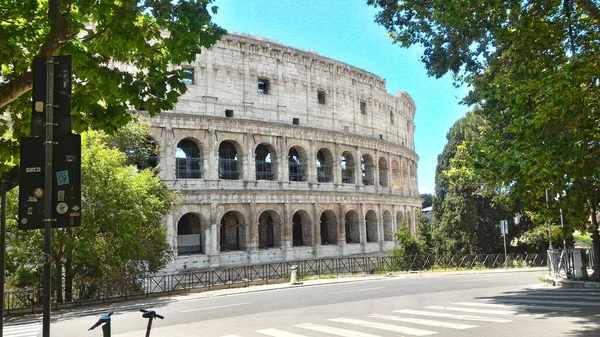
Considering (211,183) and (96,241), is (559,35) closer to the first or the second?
(96,241)

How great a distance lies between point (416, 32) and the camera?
14.9 m

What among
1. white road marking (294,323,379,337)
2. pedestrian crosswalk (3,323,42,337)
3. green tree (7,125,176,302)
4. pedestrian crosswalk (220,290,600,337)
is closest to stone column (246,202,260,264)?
green tree (7,125,176,302)

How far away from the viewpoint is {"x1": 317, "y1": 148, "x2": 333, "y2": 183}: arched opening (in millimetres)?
37188

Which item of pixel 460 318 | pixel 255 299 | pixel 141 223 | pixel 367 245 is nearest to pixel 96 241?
pixel 141 223

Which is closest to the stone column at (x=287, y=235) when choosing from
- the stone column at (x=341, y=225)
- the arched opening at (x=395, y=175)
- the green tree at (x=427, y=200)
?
the stone column at (x=341, y=225)

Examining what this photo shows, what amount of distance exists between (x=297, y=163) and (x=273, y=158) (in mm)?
3175

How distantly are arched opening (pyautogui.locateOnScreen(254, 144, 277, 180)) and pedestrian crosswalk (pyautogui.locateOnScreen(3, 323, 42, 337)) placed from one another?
19806 mm

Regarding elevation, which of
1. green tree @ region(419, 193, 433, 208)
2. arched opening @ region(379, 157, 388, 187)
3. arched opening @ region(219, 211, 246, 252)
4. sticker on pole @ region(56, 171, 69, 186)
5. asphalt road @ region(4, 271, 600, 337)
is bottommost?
asphalt road @ region(4, 271, 600, 337)

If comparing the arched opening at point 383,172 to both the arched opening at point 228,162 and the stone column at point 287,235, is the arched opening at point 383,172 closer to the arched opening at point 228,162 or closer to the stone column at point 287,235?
the stone column at point 287,235

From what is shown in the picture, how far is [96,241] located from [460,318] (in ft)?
47.0

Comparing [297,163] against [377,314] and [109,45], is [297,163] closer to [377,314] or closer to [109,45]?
[377,314]

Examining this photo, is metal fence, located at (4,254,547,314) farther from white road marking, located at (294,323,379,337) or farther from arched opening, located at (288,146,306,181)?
white road marking, located at (294,323,379,337)

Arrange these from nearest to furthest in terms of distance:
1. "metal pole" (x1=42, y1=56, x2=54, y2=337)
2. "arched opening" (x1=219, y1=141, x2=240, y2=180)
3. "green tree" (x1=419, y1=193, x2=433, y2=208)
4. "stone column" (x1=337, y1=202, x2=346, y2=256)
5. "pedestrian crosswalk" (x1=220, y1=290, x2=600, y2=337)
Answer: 1. "metal pole" (x1=42, y1=56, x2=54, y2=337)
2. "pedestrian crosswalk" (x1=220, y1=290, x2=600, y2=337)
3. "arched opening" (x1=219, y1=141, x2=240, y2=180)
4. "stone column" (x1=337, y1=202, x2=346, y2=256)
5. "green tree" (x1=419, y1=193, x2=433, y2=208)

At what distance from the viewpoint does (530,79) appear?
10.8 m
